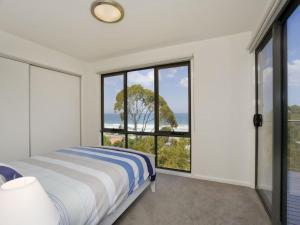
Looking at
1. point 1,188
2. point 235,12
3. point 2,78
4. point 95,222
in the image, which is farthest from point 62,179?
point 235,12

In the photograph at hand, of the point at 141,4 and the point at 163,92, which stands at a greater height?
the point at 141,4

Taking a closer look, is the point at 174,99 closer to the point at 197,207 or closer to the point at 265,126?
the point at 265,126

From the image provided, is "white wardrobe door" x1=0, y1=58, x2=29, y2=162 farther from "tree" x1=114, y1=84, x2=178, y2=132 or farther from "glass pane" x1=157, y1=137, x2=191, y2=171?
"glass pane" x1=157, y1=137, x2=191, y2=171

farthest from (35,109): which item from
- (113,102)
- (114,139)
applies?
(114,139)

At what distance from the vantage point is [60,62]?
123 inches

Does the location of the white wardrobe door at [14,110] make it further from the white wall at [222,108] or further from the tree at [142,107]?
the white wall at [222,108]

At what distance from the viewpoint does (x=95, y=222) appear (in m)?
1.16

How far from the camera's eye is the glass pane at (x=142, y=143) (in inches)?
125

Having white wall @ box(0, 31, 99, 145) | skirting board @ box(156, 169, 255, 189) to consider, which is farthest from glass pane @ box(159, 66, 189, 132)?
white wall @ box(0, 31, 99, 145)

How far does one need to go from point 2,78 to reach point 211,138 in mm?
3545

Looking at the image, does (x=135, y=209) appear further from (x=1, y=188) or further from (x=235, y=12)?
(x=235, y=12)

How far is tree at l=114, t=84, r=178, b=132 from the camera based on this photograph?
3029mm

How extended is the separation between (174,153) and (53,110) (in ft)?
8.68

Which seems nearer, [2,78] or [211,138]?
[2,78]
